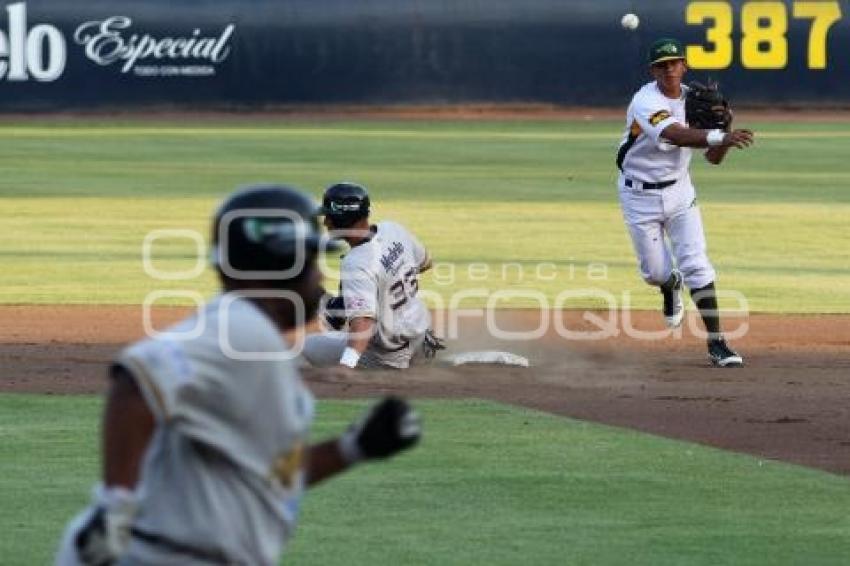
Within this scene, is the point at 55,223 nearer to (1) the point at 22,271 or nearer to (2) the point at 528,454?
(1) the point at 22,271

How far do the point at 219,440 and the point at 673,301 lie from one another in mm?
10137

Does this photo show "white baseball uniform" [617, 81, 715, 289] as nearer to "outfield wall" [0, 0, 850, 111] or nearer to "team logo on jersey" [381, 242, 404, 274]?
"team logo on jersey" [381, 242, 404, 274]

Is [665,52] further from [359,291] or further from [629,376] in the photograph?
[359,291]

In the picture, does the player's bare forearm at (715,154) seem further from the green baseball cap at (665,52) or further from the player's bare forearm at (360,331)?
the player's bare forearm at (360,331)

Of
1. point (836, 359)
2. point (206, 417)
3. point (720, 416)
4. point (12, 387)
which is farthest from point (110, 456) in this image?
point (836, 359)

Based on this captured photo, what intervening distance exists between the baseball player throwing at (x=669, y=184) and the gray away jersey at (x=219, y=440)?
9125 mm

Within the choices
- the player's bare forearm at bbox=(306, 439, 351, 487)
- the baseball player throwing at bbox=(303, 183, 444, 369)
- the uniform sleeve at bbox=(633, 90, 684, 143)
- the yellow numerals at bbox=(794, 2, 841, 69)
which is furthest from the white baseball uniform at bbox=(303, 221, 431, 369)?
the yellow numerals at bbox=(794, 2, 841, 69)

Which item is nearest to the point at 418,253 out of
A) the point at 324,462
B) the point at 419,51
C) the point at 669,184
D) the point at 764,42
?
the point at 669,184

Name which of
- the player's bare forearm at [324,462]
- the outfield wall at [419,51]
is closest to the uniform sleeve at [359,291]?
the player's bare forearm at [324,462]

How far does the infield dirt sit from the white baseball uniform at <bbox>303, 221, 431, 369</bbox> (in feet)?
0.47

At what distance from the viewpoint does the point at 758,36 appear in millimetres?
41438

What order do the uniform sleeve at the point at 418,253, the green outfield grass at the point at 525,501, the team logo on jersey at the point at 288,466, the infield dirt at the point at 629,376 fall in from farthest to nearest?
the uniform sleeve at the point at 418,253 → the infield dirt at the point at 629,376 → the green outfield grass at the point at 525,501 → the team logo on jersey at the point at 288,466

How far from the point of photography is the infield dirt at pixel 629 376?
10.9 m

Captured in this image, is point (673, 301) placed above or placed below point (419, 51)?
above
